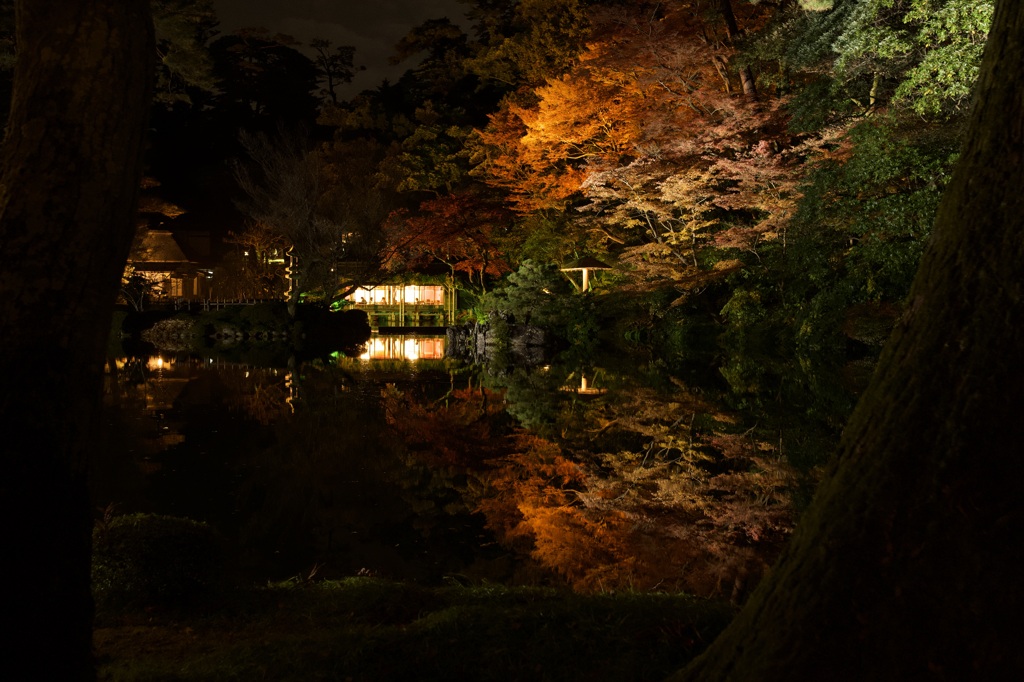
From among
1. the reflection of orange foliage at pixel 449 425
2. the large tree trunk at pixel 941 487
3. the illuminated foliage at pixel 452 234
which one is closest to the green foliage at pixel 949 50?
the reflection of orange foliage at pixel 449 425

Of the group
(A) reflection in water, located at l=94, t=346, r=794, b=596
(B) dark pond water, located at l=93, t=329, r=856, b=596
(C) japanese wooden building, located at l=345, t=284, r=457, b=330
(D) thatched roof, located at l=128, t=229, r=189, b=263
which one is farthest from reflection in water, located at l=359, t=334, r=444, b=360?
(D) thatched roof, located at l=128, t=229, r=189, b=263

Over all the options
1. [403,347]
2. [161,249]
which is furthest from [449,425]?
[161,249]

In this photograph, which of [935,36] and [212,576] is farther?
[935,36]

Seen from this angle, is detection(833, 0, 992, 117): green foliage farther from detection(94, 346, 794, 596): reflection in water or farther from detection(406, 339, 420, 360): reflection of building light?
detection(406, 339, 420, 360): reflection of building light

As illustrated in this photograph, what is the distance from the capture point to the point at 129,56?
2.20 metres

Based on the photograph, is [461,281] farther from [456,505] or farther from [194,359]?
[456,505]

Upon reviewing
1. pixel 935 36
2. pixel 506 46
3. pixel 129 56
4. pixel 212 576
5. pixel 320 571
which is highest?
pixel 506 46

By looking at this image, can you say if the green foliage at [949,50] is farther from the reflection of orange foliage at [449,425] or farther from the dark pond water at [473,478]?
the reflection of orange foliage at [449,425]

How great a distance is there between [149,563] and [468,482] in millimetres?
3993

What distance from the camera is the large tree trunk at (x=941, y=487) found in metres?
1.77

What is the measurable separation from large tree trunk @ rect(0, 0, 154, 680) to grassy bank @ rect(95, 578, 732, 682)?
2.38ft

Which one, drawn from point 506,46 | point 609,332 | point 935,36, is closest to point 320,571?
point 935,36

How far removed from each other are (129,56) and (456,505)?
16.8ft

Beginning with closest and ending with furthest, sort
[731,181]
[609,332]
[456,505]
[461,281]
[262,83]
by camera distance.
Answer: [456,505], [731,181], [609,332], [461,281], [262,83]
